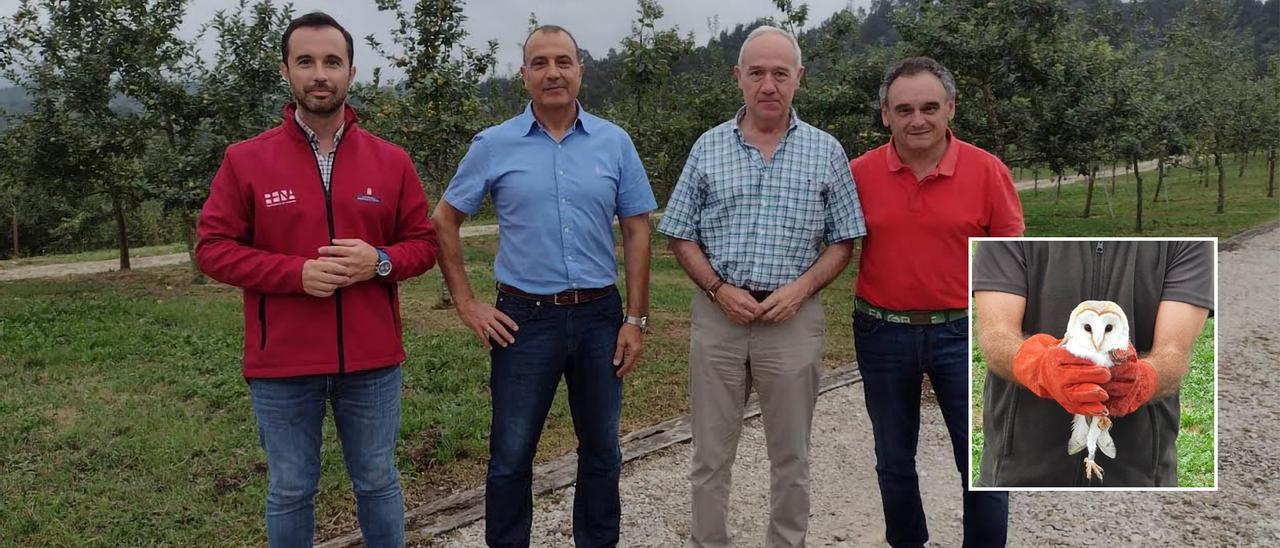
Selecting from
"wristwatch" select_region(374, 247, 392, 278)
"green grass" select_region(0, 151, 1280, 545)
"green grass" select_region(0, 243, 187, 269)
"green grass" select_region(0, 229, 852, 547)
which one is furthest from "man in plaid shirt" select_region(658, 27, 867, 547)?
"green grass" select_region(0, 243, 187, 269)

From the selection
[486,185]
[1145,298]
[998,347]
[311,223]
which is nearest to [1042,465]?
[998,347]

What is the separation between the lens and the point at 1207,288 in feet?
8.54

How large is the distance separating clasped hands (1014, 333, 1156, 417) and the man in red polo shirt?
0.44 metres

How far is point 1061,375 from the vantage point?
2.64 meters

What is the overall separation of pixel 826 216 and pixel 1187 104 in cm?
2205

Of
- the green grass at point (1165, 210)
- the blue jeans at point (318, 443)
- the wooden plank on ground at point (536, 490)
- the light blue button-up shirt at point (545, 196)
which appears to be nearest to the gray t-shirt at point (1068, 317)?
the wooden plank on ground at point (536, 490)

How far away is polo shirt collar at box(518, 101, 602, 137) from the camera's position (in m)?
3.33

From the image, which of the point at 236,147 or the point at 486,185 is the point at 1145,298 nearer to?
the point at 486,185

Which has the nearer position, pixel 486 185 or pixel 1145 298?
pixel 1145 298

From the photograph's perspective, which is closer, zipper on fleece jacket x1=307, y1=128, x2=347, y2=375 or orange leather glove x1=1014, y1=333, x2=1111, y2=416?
orange leather glove x1=1014, y1=333, x2=1111, y2=416

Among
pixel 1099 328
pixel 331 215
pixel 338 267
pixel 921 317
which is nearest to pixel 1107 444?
pixel 1099 328

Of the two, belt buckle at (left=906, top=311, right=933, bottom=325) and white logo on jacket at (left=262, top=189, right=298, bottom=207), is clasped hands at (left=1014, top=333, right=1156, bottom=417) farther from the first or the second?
white logo on jacket at (left=262, top=189, right=298, bottom=207)

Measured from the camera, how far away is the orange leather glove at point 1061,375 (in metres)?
2.61

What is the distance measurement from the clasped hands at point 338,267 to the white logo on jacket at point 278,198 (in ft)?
0.65
